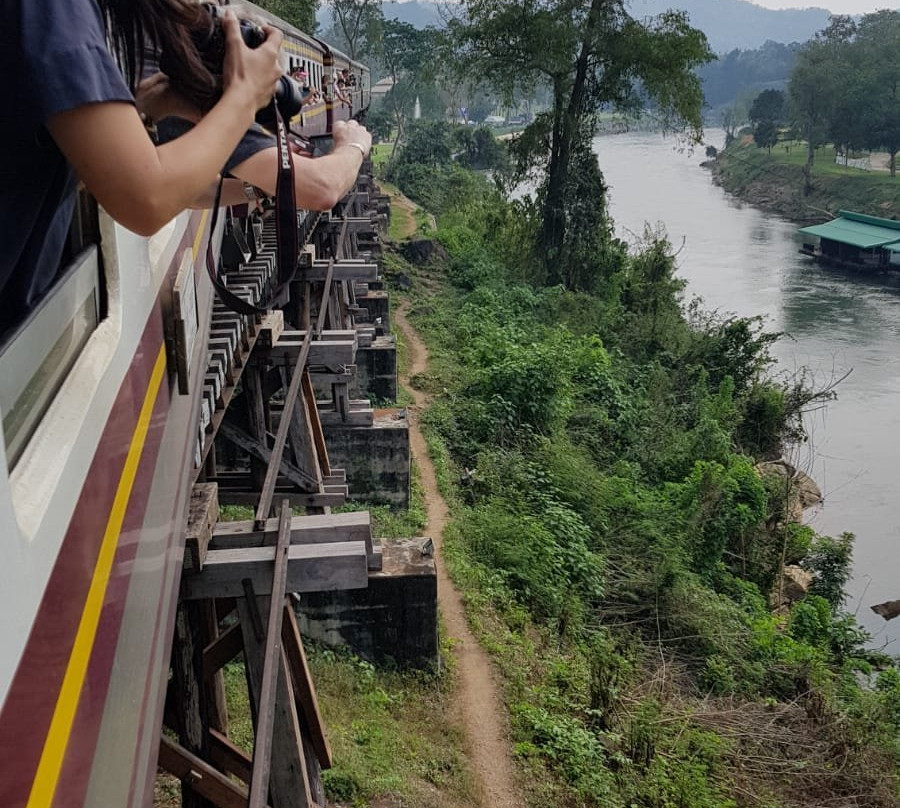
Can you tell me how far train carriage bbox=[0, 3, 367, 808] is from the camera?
1148 millimetres

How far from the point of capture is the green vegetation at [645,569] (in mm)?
7285

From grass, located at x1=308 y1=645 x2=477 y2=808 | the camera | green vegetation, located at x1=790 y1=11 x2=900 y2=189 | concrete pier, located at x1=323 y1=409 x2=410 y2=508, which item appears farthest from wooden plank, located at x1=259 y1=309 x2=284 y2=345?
green vegetation, located at x1=790 y1=11 x2=900 y2=189

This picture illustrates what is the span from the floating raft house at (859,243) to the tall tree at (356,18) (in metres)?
18.5

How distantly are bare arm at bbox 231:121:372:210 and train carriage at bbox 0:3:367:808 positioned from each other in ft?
0.99

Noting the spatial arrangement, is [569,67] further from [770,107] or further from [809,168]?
[770,107]

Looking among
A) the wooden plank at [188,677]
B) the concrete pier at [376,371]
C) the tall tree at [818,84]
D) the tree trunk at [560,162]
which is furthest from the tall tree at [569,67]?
the tall tree at [818,84]

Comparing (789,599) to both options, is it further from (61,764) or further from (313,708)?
(61,764)

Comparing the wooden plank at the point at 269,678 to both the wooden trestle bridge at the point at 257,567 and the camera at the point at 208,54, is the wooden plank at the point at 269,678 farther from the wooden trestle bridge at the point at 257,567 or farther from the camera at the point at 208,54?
the camera at the point at 208,54

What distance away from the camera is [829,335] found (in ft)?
73.2

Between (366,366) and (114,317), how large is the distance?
10.2 meters

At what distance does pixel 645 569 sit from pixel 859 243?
21.9 meters

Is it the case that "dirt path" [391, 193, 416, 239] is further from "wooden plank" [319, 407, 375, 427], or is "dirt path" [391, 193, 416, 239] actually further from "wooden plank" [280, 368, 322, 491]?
"wooden plank" [280, 368, 322, 491]

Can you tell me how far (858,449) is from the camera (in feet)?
55.3

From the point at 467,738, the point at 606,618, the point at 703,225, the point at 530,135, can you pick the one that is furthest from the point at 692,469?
the point at 703,225
